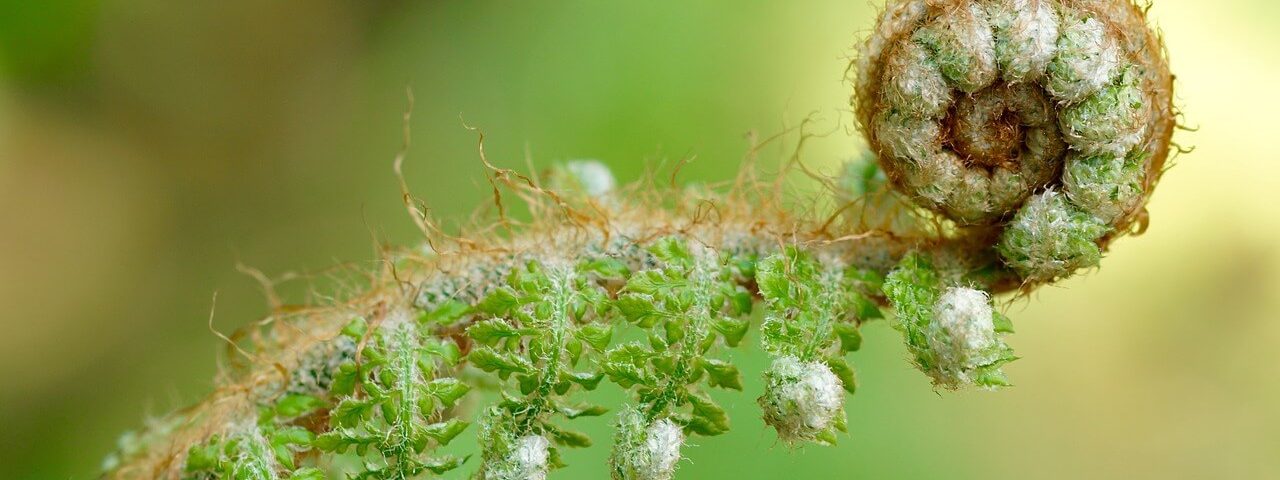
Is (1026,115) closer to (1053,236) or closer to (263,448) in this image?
(1053,236)

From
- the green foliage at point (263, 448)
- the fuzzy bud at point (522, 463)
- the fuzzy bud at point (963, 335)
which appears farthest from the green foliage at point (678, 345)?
the green foliage at point (263, 448)

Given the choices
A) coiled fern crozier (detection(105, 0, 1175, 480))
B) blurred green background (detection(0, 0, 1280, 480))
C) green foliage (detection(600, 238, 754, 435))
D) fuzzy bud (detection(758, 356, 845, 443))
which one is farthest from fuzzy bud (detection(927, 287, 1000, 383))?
blurred green background (detection(0, 0, 1280, 480))

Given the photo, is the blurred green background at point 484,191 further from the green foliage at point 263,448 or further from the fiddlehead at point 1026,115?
the fiddlehead at point 1026,115

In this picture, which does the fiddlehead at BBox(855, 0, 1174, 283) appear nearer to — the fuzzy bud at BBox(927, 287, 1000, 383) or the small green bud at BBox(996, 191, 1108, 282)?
the small green bud at BBox(996, 191, 1108, 282)

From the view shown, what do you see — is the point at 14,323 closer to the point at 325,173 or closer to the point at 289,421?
the point at 325,173

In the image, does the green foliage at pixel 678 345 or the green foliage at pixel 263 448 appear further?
the green foliage at pixel 263 448

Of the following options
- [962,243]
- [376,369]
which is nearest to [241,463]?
[376,369]
